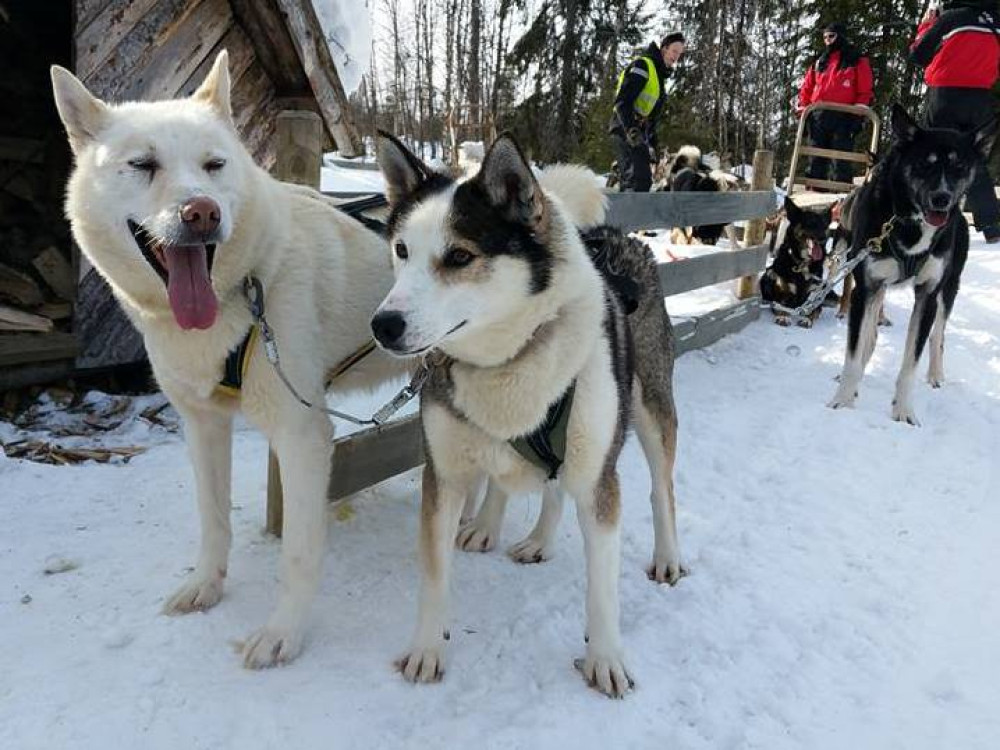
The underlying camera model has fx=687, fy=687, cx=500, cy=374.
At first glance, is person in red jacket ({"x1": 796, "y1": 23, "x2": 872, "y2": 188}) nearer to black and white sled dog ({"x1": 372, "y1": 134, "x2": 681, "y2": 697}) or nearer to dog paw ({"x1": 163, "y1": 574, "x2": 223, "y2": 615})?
black and white sled dog ({"x1": 372, "y1": 134, "x2": 681, "y2": 697})

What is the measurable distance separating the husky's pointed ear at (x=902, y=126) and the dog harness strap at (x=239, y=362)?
4522 mm

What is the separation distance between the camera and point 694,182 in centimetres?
1052

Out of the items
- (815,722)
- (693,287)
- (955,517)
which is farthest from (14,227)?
(955,517)

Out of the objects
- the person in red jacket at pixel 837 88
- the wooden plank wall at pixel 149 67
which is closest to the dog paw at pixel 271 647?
the wooden plank wall at pixel 149 67

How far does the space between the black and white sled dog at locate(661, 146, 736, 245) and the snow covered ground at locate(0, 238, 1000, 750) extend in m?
6.68

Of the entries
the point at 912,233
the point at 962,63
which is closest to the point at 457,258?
the point at 912,233

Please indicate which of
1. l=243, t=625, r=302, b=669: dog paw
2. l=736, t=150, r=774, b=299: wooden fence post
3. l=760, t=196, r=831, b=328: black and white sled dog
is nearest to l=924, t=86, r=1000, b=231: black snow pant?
l=760, t=196, r=831, b=328: black and white sled dog

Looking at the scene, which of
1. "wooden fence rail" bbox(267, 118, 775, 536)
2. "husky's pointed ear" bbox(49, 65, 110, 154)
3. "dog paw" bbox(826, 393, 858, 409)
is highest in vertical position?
"husky's pointed ear" bbox(49, 65, 110, 154)

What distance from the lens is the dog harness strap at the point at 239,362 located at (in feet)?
6.70

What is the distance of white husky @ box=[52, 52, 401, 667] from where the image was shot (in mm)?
1901

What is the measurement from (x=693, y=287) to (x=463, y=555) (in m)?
3.74

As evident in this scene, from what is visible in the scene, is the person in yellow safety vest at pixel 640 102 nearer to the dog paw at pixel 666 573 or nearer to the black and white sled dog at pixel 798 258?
the black and white sled dog at pixel 798 258

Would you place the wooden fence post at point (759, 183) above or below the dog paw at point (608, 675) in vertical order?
above

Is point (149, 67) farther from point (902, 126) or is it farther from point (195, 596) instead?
point (902, 126)
